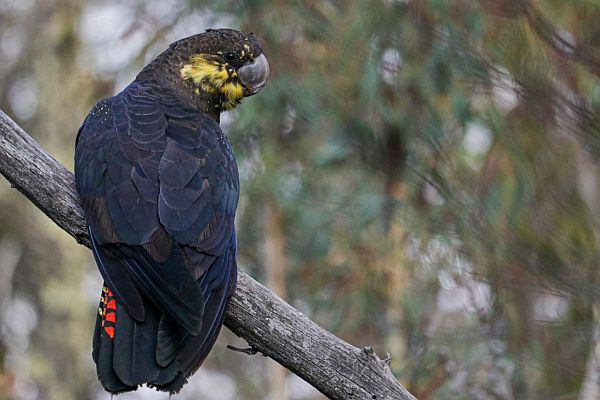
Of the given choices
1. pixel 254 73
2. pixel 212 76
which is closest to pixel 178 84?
pixel 212 76

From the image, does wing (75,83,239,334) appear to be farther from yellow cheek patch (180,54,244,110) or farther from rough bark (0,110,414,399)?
yellow cheek patch (180,54,244,110)

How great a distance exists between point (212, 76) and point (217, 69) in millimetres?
37

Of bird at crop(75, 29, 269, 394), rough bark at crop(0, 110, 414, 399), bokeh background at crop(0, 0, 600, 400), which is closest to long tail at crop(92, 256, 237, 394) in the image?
bird at crop(75, 29, 269, 394)

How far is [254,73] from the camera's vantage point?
3.96 m

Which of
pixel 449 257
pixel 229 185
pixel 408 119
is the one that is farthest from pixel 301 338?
pixel 408 119

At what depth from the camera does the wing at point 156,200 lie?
2.95 meters

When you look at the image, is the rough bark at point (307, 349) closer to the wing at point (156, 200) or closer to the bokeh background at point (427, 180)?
the wing at point (156, 200)

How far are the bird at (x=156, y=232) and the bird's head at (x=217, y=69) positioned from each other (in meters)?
0.19

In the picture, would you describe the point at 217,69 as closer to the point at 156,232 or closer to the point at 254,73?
the point at 254,73

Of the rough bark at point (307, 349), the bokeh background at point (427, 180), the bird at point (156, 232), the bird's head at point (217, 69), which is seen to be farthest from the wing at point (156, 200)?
the bokeh background at point (427, 180)

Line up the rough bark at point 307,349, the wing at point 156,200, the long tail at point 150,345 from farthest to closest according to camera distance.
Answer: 1. the rough bark at point 307,349
2. the wing at point 156,200
3. the long tail at point 150,345

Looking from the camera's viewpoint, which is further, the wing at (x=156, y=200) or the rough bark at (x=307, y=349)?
the rough bark at (x=307, y=349)

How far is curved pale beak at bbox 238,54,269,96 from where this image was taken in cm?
396

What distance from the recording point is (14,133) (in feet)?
10.7
